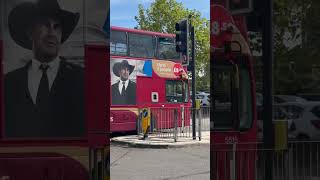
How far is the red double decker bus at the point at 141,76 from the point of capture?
19.5 m

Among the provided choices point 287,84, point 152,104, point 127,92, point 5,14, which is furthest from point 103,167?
point 152,104

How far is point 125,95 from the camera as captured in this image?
65.0 feet

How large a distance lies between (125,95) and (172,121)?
2441 millimetres

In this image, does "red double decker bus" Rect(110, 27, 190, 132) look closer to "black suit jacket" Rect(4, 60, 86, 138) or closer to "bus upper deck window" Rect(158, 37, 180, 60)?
"bus upper deck window" Rect(158, 37, 180, 60)

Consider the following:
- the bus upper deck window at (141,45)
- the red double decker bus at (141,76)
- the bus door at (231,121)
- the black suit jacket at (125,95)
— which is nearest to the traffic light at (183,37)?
the red double decker bus at (141,76)

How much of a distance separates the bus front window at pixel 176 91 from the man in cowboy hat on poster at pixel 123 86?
2.34 m

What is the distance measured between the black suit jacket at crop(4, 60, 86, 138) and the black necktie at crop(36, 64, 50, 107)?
0.11ft

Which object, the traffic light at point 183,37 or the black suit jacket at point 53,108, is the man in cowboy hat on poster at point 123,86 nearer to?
the traffic light at point 183,37

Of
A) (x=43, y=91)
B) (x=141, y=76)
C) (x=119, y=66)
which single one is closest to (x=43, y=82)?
(x=43, y=91)

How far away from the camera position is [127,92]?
19891mm

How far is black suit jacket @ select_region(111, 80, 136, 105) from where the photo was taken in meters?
19.5

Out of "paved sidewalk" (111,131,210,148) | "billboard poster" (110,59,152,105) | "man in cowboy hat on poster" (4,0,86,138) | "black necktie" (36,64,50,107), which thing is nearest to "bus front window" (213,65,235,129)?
"man in cowboy hat on poster" (4,0,86,138)

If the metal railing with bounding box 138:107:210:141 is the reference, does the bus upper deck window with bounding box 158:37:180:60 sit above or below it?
above

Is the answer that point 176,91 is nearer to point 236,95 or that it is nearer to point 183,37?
point 183,37
